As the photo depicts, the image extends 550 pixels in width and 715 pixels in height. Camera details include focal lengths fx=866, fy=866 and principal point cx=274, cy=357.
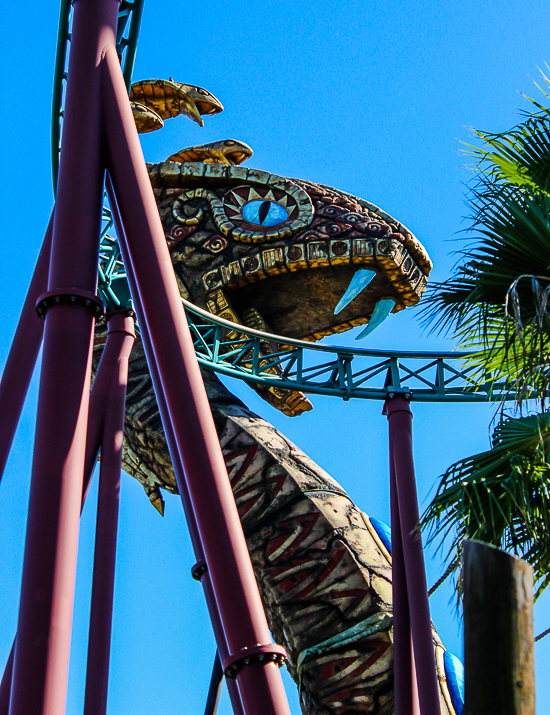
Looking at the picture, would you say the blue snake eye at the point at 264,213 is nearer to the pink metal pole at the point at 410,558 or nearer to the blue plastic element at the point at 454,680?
the pink metal pole at the point at 410,558

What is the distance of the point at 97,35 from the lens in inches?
179

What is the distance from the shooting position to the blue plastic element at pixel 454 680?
703cm

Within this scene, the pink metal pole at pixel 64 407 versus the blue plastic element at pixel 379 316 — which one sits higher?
the blue plastic element at pixel 379 316

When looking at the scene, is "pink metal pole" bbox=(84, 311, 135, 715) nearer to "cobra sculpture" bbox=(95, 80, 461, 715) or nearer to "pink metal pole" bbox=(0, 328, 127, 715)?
"pink metal pole" bbox=(0, 328, 127, 715)

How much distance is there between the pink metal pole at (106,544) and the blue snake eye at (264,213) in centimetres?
391

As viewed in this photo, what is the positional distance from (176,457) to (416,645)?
8.86ft

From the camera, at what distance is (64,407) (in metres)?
3.44

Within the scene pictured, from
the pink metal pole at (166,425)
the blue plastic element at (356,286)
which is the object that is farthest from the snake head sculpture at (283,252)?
the pink metal pole at (166,425)

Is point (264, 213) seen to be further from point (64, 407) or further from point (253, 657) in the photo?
point (253, 657)

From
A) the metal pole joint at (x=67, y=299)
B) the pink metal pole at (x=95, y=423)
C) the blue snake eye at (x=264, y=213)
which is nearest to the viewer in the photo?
the metal pole joint at (x=67, y=299)

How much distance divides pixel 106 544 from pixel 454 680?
3.68 meters

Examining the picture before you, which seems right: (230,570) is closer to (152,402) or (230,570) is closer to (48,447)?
(48,447)

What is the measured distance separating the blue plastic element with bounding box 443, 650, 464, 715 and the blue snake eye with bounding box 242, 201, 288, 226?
465 cm

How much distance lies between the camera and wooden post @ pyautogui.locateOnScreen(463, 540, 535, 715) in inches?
74.9
